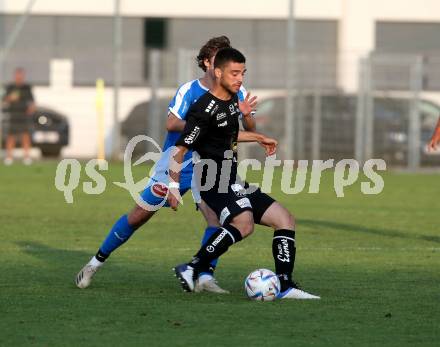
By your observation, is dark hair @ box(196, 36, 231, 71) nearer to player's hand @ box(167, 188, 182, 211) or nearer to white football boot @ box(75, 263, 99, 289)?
player's hand @ box(167, 188, 182, 211)

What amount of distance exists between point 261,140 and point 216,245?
827mm

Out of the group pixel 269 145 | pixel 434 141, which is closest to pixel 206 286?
pixel 269 145

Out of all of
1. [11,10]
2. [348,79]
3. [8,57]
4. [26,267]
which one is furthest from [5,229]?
[11,10]

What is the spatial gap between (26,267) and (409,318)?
404 centimetres

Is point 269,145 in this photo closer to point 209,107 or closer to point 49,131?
point 209,107

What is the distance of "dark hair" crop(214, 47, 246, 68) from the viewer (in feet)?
29.8

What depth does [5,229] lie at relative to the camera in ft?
48.4

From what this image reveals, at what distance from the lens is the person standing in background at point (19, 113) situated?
97.7 feet

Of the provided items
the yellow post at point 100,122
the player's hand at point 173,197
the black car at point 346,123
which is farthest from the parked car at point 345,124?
the player's hand at point 173,197

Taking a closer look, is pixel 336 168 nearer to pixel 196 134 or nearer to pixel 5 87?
pixel 5 87

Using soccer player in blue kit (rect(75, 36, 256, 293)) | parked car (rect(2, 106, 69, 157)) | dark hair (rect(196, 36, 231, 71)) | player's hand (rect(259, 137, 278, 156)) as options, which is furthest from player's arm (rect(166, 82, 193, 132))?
parked car (rect(2, 106, 69, 157))

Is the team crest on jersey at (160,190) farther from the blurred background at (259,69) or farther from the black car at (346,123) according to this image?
the blurred background at (259,69)

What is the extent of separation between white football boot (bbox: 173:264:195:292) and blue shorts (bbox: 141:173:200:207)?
551mm

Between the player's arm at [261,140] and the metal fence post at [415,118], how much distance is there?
1876 cm
